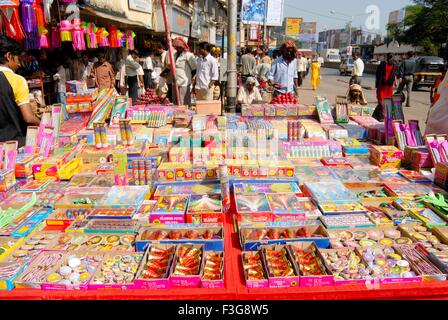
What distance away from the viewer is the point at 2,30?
5.06 m

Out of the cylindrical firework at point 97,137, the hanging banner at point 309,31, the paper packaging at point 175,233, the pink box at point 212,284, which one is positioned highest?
the hanging banner at point 309,31

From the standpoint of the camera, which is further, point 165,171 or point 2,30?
point 2,30

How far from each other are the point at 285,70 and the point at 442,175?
3.87m

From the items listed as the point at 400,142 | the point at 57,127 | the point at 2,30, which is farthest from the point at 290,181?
the point at 2,30

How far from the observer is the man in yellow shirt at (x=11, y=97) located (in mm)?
3111

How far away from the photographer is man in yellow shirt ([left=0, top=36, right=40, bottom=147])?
10.2ft

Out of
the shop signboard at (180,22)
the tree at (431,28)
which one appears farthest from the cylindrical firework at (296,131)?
the tree at (431,28)

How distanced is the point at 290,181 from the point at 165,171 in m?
1.08

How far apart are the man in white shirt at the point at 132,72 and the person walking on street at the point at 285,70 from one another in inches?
172

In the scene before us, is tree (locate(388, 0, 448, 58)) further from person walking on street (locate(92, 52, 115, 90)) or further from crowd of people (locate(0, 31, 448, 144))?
person walking on street (locate(92, 52, 115, 90))

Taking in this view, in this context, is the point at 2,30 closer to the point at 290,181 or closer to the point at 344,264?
the point at 290,181

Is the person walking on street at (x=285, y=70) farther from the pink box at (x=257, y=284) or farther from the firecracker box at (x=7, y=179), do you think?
the pink box at (x=257, y=284)

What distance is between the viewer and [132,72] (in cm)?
919

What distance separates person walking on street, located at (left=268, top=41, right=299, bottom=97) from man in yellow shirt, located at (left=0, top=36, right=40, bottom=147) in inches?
169
